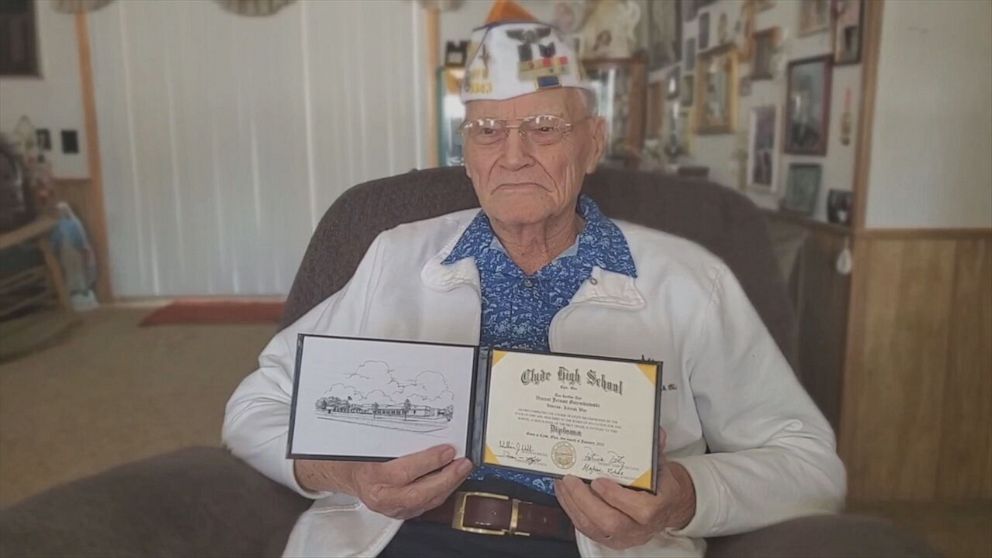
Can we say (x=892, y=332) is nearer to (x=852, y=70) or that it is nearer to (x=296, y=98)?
(x=852, y=70)

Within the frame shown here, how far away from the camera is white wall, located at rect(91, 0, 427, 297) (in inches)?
74.6

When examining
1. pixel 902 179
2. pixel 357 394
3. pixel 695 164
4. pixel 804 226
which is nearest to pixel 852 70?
pixel 902 179

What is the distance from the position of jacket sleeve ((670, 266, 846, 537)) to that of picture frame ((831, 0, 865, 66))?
1084mm

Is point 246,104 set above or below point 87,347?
above

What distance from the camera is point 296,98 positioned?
6.81ft

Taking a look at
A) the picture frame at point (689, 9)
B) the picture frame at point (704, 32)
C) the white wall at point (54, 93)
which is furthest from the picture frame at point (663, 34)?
the white wall at point (54, 93)

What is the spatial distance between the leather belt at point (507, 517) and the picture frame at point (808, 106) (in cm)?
143

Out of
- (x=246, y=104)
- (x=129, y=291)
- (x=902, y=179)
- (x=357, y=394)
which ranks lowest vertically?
(x=129, y=291)

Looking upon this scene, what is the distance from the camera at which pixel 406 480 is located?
0.80 m

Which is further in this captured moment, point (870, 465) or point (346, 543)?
point (870, 465)

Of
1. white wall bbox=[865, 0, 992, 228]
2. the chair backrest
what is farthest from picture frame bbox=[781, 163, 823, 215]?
the chair backrest

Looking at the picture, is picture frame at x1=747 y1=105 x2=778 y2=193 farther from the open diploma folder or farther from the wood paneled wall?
the open diploma folder

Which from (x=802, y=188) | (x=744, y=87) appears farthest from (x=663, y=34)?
(x=802, y=188)

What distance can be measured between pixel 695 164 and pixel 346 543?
83.7 inches
